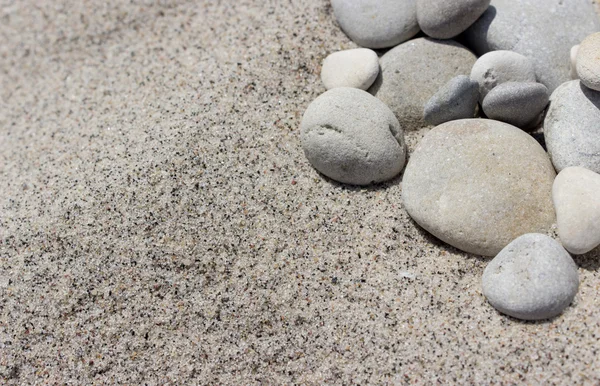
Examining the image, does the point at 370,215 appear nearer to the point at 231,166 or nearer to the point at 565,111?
the point at 231,166

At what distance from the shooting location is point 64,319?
6.70ft

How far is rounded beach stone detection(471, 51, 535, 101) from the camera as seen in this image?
7.56ft

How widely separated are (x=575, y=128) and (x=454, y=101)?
0.49 metres

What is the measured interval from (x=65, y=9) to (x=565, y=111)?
2924mm

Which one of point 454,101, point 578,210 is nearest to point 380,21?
point 454,101

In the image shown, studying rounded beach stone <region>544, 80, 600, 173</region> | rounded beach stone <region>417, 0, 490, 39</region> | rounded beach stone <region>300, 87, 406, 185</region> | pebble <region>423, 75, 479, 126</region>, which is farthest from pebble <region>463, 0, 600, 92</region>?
rounded beach stone <region>300, 87, 406, 185</region>

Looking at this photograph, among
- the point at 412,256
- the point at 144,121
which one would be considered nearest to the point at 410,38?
the point at 412,256

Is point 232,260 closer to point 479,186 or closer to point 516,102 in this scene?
point 479,186

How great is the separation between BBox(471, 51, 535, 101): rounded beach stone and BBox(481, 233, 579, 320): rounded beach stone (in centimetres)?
74

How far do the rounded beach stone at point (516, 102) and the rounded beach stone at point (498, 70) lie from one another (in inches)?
2.7

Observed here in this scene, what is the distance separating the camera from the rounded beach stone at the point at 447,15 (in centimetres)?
239

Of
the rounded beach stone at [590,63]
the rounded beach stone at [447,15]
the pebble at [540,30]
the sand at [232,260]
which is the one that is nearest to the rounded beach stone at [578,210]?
the sand at [232,260]

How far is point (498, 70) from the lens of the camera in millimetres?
2305

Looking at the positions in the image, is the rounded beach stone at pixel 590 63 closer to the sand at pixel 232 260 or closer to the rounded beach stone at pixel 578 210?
the rounded beach stone at pixel 578 210
